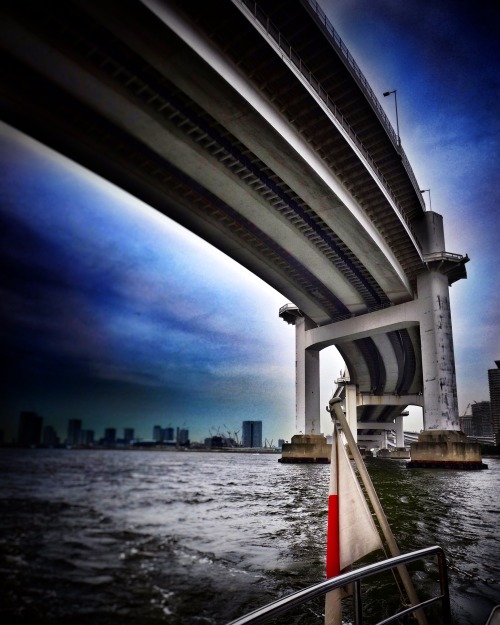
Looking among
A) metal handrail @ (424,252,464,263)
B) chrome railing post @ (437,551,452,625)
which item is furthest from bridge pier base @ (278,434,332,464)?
chrome railing post @ (437,551,452,625)

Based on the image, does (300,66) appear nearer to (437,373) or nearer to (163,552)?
(163,552)

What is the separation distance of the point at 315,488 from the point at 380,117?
20690mm

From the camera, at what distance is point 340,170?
25.0 meters

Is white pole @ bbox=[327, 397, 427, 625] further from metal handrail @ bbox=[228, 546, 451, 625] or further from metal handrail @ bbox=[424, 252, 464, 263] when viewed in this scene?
metal handrail @ bbox=[424, 252, 464, 263]

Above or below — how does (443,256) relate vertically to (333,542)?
above

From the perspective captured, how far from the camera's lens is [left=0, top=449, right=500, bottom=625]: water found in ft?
16.5

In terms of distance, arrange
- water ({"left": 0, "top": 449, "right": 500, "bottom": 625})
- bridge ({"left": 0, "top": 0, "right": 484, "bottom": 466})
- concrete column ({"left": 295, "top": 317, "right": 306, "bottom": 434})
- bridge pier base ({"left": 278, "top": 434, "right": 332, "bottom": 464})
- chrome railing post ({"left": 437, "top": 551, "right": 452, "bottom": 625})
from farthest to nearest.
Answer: concrete column ({"left": 295, "top": 317, "right": 306, "bottom": 434}) < bridge pier base ({"left": 278, "top": 434, "right": 332, "bottom": 464}) < bridge ({"left": 0, "top": 0, "right": 484, "bottom": 466}) < water ({"left": 0, "top": 449, "right": 500, "bottom": 625}) < chrome railing post ({"left": 437, "top": 551, "right": 452, "bottom": 625})

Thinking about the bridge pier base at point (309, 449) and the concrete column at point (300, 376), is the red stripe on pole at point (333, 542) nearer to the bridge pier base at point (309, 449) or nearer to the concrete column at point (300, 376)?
the bridge pier base at point (309, 449)

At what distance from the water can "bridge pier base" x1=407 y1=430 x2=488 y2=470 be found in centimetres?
1967

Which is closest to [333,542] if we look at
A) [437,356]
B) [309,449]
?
[437,356]

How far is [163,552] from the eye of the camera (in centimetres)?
805

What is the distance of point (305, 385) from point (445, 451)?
16839 millimetres

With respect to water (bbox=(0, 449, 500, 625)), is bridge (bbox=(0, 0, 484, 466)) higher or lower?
higher

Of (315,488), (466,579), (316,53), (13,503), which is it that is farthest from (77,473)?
(316,53)
